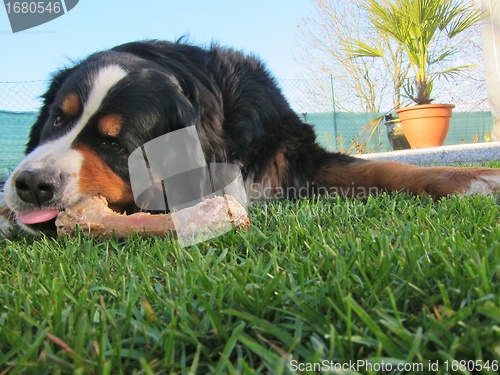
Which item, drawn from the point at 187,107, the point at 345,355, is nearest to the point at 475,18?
the point at 187,107

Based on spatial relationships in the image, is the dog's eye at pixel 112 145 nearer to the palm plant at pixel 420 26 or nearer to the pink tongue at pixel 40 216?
the pink tongue at pixel 40 216

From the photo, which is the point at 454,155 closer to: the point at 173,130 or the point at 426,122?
the point at 426,122

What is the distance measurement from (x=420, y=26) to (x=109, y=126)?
660cm

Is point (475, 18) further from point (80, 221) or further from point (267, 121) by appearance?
point (80, 221)

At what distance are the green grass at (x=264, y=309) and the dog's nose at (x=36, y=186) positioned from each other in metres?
0.55

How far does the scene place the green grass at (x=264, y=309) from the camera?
53cm

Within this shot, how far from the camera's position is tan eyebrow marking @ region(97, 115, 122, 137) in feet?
5.71

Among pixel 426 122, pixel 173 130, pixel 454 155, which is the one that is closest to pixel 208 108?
pixel 173 130

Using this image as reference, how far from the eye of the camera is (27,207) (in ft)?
5.34

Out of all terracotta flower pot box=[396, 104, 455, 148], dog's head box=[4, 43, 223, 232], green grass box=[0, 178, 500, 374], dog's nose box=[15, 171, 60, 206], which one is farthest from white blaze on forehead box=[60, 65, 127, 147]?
terracotta flower pot box=[396, 104, 455, 148]

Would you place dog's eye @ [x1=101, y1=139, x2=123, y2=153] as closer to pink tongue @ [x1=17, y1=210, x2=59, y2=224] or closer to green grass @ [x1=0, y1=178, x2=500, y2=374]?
pink tongue @ [x1=17, y1=210, x2=59, y2=224]

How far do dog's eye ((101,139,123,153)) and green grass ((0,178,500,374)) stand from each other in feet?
2.51

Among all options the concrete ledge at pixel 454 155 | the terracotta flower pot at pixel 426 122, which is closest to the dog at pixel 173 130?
the concrete ledge at pixel 454 155

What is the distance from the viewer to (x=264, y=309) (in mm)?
660
